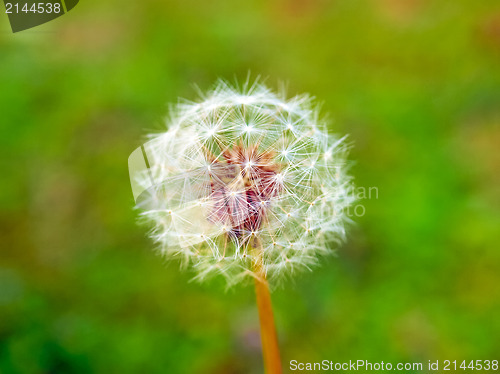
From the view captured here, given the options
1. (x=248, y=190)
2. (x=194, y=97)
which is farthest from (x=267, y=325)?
(x=194, y=97)

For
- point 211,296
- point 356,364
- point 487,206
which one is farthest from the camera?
point 487,206

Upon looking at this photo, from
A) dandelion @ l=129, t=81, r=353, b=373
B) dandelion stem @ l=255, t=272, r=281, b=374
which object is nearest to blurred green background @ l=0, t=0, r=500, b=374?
dandelion @ l=129, t=81, r=353, b=373

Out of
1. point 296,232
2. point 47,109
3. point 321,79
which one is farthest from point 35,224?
point 321,79

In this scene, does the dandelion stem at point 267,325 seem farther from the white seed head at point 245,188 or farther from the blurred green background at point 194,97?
the blurred green background at point 194,97

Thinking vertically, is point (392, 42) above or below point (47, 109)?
above

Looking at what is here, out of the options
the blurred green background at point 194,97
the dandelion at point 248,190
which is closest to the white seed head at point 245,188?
the dandelion at point 248,190

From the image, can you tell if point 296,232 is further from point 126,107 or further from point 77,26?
point 77,26
